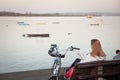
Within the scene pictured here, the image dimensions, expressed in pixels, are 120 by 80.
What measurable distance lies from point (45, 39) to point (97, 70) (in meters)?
3.16

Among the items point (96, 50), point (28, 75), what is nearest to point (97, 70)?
point (96, 50)

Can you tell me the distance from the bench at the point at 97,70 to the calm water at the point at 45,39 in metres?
3.06

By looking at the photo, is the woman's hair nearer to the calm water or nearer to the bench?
the bench

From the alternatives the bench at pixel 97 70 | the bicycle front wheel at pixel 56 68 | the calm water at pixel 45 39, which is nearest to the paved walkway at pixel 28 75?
the calm water at pixel 45 39

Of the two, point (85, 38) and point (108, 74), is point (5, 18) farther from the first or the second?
point (108, 74)

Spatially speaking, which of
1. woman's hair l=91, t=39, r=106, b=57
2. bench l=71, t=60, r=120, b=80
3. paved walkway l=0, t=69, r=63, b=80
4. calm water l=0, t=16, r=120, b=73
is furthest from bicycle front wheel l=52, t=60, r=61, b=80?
bench l=71, t=60, r=120, b=80

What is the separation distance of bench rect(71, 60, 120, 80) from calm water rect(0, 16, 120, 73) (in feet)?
10.0

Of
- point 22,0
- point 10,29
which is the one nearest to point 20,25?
point 10,29

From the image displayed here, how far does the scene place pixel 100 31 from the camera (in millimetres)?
6906

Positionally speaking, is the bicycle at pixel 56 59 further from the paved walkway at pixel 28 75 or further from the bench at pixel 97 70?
the bench at pixel 97 70

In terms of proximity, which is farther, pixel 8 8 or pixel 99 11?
pixel 99 11

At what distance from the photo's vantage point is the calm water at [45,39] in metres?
5.86

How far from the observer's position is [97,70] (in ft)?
10.7

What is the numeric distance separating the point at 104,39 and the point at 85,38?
65 cm
